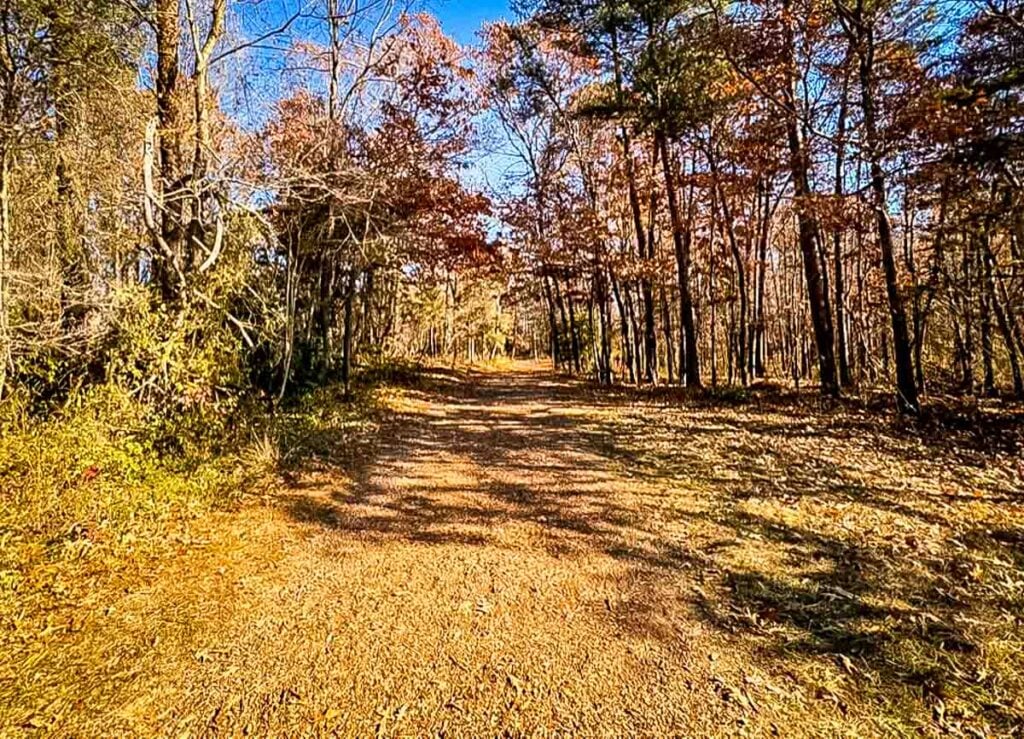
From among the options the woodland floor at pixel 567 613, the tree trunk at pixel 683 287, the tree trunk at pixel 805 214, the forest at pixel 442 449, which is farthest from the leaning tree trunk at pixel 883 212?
the tree trunk at pixel 683 287

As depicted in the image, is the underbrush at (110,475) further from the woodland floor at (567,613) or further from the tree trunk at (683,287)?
the tree trunk at (683,287)

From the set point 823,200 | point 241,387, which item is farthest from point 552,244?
point 241,387

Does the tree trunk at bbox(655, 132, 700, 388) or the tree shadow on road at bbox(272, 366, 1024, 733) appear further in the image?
the tree trunk at bbox(655, 132, 700, 388)

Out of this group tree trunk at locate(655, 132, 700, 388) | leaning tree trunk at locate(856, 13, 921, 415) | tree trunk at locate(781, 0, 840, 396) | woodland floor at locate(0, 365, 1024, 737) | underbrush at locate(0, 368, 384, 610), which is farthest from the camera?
tree trunk at locate(655, 132, 700, 388)

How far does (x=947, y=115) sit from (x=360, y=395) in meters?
11.2

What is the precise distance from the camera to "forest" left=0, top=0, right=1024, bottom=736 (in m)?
2.51

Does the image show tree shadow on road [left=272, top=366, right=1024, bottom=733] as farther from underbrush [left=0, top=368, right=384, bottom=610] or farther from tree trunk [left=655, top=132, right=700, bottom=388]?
tree trunk [left=655, top=132, right=700, bottom=388]

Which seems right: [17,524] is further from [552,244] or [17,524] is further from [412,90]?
[552,244]

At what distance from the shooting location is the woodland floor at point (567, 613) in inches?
91.1

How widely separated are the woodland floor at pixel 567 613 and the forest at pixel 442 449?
0.02 meters

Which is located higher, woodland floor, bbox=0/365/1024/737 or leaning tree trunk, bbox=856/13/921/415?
leaning tree trunk, bbox=856/13/921/415

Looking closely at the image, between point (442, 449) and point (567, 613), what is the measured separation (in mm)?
4316

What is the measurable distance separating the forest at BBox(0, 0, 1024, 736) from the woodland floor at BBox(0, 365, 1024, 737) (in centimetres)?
2

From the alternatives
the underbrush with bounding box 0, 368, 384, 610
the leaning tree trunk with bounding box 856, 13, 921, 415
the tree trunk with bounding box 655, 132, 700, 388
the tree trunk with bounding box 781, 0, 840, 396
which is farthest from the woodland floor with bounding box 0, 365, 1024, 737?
the tree trunk with bounding box 655, 132, 700, 388
